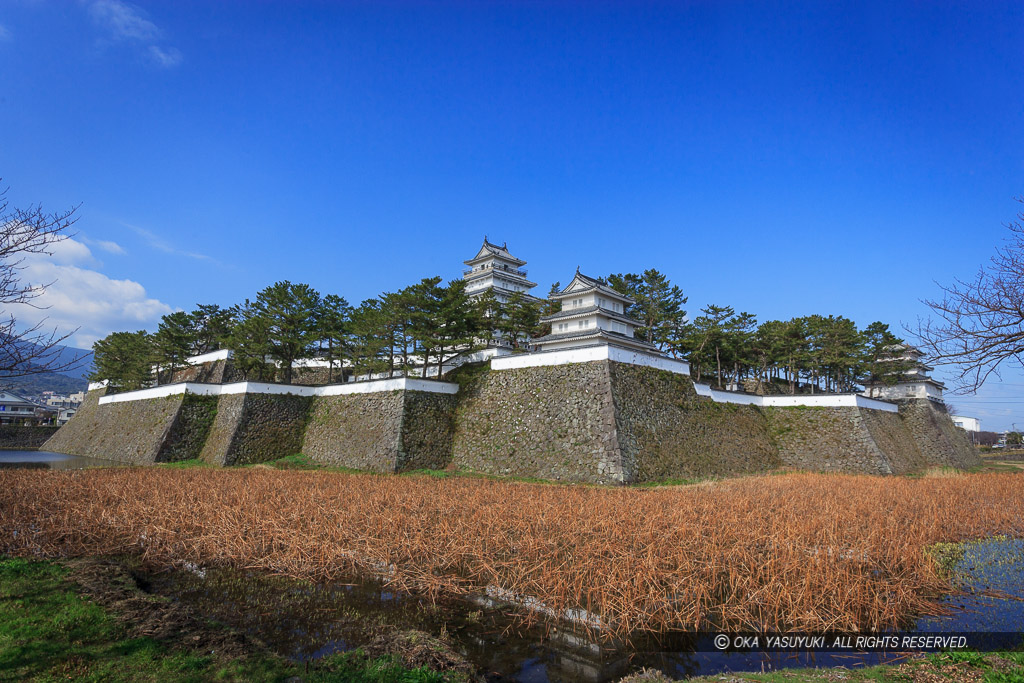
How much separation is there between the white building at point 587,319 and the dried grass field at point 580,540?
46.7 ft

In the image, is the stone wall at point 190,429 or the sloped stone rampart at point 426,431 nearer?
the sloped stone rampart at point 426,431

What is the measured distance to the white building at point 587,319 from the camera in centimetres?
2656

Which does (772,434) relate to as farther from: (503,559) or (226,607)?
(226,607)

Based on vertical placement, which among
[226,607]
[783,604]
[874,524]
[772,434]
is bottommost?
[226,607]

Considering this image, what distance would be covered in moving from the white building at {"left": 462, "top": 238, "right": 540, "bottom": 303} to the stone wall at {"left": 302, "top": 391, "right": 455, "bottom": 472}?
16.3 metres

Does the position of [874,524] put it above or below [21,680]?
above

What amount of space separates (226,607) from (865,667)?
296 inches

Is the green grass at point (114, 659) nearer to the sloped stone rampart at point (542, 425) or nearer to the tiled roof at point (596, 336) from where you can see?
the sloped stone rampart at point (542, 425)

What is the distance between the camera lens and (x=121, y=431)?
94.8 feet

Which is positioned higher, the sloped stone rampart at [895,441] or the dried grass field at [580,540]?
the sloped stone rampart at [895,441]

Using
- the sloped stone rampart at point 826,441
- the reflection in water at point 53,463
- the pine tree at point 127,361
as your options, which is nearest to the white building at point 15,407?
the pine tree at point 127,361

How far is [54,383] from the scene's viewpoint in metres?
197

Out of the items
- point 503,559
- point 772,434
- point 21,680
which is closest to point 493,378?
point 772,434

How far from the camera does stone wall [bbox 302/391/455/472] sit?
71.8 ft
